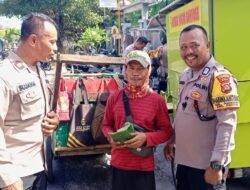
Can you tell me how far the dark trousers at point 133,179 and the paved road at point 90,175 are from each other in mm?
1736

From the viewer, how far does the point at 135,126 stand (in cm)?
250

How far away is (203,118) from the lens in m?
2.30

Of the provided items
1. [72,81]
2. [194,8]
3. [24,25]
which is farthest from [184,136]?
[72,81]

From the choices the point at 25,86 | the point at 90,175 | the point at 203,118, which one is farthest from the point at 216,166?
the point at 90,175

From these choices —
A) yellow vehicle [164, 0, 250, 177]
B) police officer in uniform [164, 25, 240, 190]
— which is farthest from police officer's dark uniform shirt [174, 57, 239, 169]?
yellow vehicle [164, 0, 250, 177]

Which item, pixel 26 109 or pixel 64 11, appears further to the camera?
pixel 64 11

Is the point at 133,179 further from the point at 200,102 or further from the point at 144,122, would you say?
the point at 200,102

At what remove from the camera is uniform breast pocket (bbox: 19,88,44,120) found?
1989mm

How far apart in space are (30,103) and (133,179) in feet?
3.34

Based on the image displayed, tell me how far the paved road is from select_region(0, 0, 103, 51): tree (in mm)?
19429

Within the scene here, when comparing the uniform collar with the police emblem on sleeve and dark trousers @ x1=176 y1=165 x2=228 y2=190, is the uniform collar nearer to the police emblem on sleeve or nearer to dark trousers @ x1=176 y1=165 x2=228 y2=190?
the police emblem on sleeve

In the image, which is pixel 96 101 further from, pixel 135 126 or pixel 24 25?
pixel 24 25

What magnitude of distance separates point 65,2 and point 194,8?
69.2ft

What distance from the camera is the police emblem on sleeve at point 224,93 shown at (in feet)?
7.03
